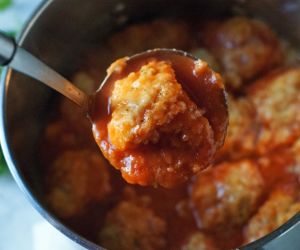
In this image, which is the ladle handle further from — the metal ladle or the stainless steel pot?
the stainless steel pot

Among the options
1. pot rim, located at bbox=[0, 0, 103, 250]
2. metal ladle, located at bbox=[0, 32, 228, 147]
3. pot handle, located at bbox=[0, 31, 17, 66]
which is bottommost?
pot rim, located at bbox=[0, 0, 103, 250]

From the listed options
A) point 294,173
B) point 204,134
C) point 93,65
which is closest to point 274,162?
point 294,173

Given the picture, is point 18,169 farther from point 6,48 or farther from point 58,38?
point 58,38

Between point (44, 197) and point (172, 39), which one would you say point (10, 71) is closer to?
point (44, 197)

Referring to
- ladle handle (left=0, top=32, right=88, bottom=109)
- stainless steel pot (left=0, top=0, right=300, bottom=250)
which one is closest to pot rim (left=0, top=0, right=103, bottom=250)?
stainless steel pot (left=0, top=0, right=300, bottom=250)

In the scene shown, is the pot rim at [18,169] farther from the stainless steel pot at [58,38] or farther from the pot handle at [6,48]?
the pot handle at [6,48]
